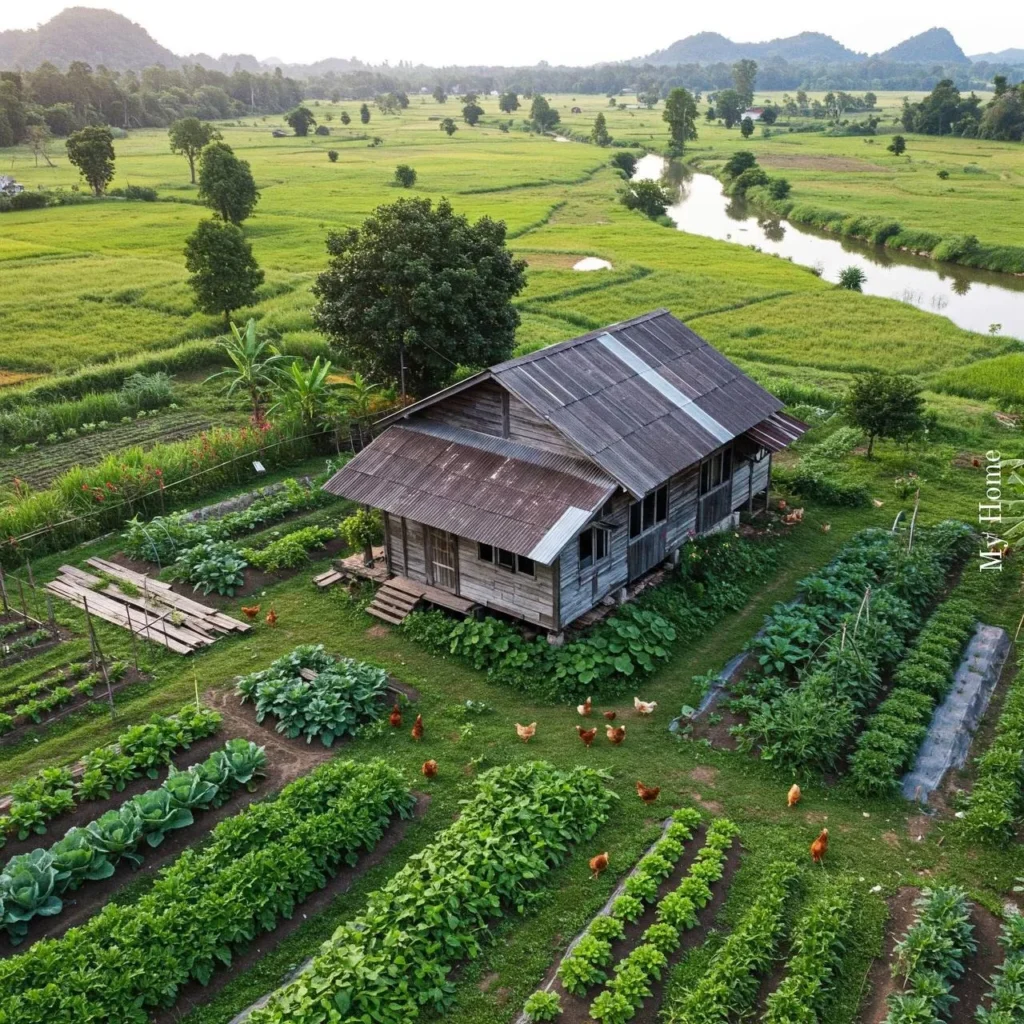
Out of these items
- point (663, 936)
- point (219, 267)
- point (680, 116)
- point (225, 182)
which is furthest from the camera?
point (680, 116)

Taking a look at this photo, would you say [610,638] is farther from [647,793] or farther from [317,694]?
[317,694]

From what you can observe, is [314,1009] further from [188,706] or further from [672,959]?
[188,706]

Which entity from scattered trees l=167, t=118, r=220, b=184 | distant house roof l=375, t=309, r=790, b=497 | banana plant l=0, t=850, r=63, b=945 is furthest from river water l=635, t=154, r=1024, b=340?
banana plant l=0, t=850, r=63, b=945

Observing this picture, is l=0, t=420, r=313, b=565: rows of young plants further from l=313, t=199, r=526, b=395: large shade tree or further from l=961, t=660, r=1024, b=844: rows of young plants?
l=961, t=660, r=1024, b=844: rows of young plants

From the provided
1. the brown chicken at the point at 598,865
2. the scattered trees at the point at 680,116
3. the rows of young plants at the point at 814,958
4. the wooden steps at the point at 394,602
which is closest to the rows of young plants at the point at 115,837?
the wooden steps at the point at 394,602

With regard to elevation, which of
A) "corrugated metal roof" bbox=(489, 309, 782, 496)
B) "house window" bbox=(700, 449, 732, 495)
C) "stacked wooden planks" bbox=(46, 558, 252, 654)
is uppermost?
"corrugated metal roof" bbox=(489, 309, 782, 496)

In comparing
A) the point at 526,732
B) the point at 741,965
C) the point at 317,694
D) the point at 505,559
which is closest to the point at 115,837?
the point at 317,694

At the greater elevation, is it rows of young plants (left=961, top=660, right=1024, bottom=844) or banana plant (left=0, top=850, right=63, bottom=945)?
banana plant (left=0, top=850, right=63, bottom=945)
